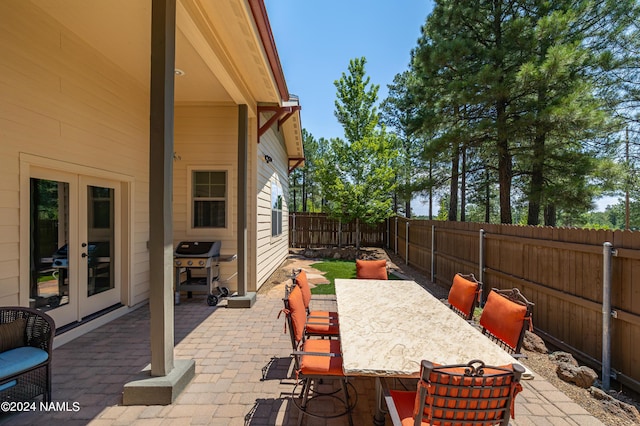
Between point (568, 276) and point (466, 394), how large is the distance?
3.00 metres

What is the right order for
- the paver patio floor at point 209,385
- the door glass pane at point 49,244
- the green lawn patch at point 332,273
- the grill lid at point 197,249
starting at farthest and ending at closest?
the green lawn patch at point 332,273, the grill lid at point 197,249, the door glass pane at point 49,244, the paver patio floor at point 209,385

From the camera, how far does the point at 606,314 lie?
2934mm

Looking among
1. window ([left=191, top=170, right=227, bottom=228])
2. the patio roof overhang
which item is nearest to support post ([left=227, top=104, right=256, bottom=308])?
the patio roof overhang

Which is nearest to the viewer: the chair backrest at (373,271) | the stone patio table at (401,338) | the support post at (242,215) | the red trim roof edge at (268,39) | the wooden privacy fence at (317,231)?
the stone patio table at (401,338)

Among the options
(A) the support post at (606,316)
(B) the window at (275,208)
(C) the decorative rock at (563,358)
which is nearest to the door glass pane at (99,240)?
(B) the window at (275,208)

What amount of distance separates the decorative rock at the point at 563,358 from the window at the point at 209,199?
5.33 meters

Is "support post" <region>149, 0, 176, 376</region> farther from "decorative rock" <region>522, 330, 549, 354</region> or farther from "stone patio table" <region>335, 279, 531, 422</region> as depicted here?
"decorative rock" <region>522, 330, 549, 354</region>

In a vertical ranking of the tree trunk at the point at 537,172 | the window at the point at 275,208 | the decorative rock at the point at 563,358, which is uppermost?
the tree trunk at the point at 537,172

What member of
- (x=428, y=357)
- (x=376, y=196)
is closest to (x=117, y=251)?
(x=428, y=357)

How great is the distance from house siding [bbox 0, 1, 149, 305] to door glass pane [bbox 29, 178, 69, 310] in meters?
0.30

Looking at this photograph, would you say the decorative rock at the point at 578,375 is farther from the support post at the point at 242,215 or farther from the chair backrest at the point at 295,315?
the support post at the point at 242,215

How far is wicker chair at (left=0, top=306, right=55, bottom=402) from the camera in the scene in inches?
88.5

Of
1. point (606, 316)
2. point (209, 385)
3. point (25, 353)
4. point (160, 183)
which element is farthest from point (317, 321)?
point (606, 316)

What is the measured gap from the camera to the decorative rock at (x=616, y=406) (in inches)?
93.7
